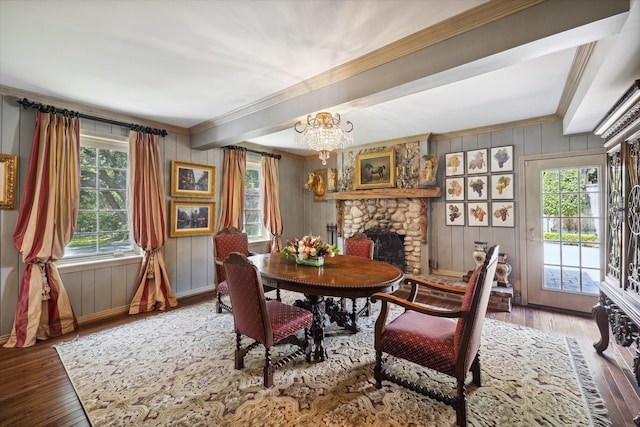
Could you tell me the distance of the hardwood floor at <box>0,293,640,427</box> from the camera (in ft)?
5.91

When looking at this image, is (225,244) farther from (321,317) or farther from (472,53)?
(472,53)

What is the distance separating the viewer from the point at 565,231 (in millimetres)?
3646

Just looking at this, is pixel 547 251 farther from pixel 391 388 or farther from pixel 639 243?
pixel 391 388

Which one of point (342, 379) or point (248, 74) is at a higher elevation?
point (248, 74)

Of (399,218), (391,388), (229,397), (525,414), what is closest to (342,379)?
(391,388)

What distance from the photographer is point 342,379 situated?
2148 mm

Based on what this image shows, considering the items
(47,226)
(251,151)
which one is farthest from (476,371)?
(251,151)

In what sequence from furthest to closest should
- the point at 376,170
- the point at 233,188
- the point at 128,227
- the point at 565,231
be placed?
the point at 376,170
the point at 233,188
the point at 128,227
the point at 565,231

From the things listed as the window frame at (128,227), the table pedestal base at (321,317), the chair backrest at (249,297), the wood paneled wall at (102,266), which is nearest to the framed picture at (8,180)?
the wood paneled wall at (102,266)

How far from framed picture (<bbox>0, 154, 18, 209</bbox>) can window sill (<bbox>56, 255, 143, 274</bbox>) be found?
788mm

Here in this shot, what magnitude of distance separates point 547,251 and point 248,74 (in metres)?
4.36

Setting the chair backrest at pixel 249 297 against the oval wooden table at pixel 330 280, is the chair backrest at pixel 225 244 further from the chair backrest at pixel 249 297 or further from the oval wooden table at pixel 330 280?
the chair backrest at pixel 249 297

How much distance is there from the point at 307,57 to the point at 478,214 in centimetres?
350

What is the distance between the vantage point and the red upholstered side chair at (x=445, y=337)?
1.69 meters
